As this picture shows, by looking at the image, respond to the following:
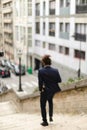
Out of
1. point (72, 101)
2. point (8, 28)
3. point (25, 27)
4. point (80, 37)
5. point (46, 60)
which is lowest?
point (8, 28)

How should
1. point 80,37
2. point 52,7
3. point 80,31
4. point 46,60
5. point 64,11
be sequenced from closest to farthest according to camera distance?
point 46,60 < point 80,37 < point 80,31 < point 64,11 < point 52,7

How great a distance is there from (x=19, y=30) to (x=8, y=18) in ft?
36.4

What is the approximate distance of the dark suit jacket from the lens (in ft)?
24.7

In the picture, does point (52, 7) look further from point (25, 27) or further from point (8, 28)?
point (8, 28)

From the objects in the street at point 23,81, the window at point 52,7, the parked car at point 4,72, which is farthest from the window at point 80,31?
the parked car at point 4,72

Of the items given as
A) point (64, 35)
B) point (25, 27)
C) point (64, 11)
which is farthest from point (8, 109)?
point (25, 27)

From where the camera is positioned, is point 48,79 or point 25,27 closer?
point 48,79

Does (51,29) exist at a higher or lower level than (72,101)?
lower

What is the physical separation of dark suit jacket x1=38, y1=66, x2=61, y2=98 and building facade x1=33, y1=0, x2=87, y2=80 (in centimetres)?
2582

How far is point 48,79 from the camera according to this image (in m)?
7.57

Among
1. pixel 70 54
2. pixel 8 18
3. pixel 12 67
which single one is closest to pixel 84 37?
pixel 70 54

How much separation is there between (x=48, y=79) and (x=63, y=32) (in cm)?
3130

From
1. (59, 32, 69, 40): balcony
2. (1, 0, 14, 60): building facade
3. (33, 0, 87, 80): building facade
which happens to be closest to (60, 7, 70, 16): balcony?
(33, 0, 87, 80): building facade

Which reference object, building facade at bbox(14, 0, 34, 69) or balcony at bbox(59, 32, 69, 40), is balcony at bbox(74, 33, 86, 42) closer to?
balcony at bbox(59, 32, 69, 40)
